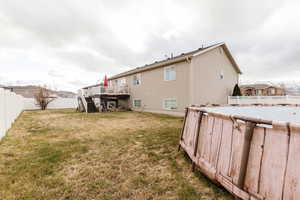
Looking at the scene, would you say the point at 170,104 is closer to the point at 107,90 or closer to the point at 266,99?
the point at 107,90

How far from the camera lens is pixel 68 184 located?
2428mm

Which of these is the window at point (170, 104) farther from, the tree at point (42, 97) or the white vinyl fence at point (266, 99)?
the tree at point (42, 97)

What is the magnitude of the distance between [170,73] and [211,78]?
143 inches

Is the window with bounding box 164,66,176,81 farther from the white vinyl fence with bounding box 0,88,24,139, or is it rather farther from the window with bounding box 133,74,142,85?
the white vinyl fence with bounding box 0,88,24,139

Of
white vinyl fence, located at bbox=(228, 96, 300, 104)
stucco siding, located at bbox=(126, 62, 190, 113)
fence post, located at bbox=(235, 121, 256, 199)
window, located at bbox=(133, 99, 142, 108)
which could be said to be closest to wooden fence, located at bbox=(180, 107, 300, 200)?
fence post, located at bbox=(235, 121, 256, 199)

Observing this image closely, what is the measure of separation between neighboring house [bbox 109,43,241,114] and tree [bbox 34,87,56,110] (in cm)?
1503

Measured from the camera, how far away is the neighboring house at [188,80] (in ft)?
34.5

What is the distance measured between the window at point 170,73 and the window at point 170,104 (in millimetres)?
1892

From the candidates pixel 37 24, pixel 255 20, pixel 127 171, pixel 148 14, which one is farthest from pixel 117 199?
pixel 255 20

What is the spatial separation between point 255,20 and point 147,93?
10.2 m

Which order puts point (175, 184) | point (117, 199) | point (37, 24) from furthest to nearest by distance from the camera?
1. point (37, 24)
2. point (175, 184)
3. point (117, 199)

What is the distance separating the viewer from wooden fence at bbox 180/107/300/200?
1.29 meters

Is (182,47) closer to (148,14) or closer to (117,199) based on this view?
(148,14)

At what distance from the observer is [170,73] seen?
38.9 ft
